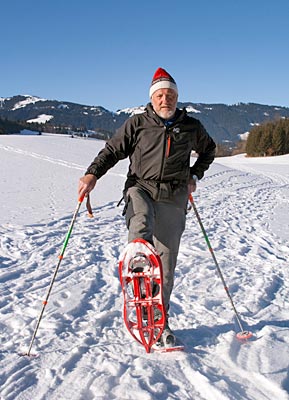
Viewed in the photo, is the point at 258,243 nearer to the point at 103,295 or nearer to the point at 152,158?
the point at 103,295

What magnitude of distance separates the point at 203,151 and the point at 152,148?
86 centimetres

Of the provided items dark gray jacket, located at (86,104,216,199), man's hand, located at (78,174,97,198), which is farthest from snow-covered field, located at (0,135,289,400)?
dark gray jacket, located at (86,104,216,199)

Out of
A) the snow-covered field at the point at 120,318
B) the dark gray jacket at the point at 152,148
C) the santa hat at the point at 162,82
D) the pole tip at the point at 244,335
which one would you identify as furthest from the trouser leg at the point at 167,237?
the santa hat at the point at 162,82

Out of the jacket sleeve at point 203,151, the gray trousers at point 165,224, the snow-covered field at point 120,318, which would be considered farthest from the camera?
the jacket sleeve at point 203,151

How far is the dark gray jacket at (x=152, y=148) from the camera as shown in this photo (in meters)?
3.49

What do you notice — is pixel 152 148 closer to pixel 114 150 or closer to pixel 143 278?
pixel 114 150

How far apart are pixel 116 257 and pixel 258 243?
10.1 ft

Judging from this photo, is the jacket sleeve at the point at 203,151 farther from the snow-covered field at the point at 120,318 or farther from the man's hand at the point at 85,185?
the snow-covered field at the point at 120,318

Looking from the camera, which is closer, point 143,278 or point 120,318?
point 143,278

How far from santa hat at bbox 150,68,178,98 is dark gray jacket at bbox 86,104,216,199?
20 cm

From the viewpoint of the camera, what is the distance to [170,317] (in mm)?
4148

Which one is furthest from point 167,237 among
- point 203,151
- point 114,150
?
point 203,151

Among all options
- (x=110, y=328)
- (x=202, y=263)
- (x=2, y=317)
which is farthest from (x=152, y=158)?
(x=202, y=263)

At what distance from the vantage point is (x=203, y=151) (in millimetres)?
4152
